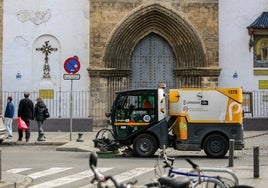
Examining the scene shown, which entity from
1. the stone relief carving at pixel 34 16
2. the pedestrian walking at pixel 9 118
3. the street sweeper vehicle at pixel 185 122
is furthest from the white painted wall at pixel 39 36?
the street sweeper vehicle at pixel 185 122

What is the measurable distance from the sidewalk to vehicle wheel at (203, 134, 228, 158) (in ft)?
6.06

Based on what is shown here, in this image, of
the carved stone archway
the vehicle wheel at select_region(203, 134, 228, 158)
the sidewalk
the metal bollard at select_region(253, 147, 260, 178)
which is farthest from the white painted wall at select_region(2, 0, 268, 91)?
the metal bollard at select_region(253, 147, 260, 178)

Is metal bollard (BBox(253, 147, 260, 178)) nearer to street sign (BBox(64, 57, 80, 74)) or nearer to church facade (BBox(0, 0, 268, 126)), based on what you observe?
street sign (BBox(64, 57, 80, 74))

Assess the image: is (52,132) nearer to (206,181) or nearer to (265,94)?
(265,94)

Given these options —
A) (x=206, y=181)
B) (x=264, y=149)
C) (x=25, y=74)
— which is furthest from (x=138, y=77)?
(x=206, y=181)

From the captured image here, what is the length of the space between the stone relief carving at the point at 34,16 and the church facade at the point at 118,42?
50 mm

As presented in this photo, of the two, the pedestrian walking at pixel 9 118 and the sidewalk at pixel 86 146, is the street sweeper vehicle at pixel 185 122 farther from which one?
the pedestrian walking at pixel 9 118

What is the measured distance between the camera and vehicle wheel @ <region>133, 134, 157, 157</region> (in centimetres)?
1752

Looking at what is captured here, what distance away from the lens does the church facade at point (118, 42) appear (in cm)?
2733

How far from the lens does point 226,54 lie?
27.9 m

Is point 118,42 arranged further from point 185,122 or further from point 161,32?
point 185,122

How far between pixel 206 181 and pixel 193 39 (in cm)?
2085

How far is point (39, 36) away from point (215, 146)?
1348 cm

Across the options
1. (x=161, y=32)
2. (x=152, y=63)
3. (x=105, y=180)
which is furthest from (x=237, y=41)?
(x=105, y=180)
